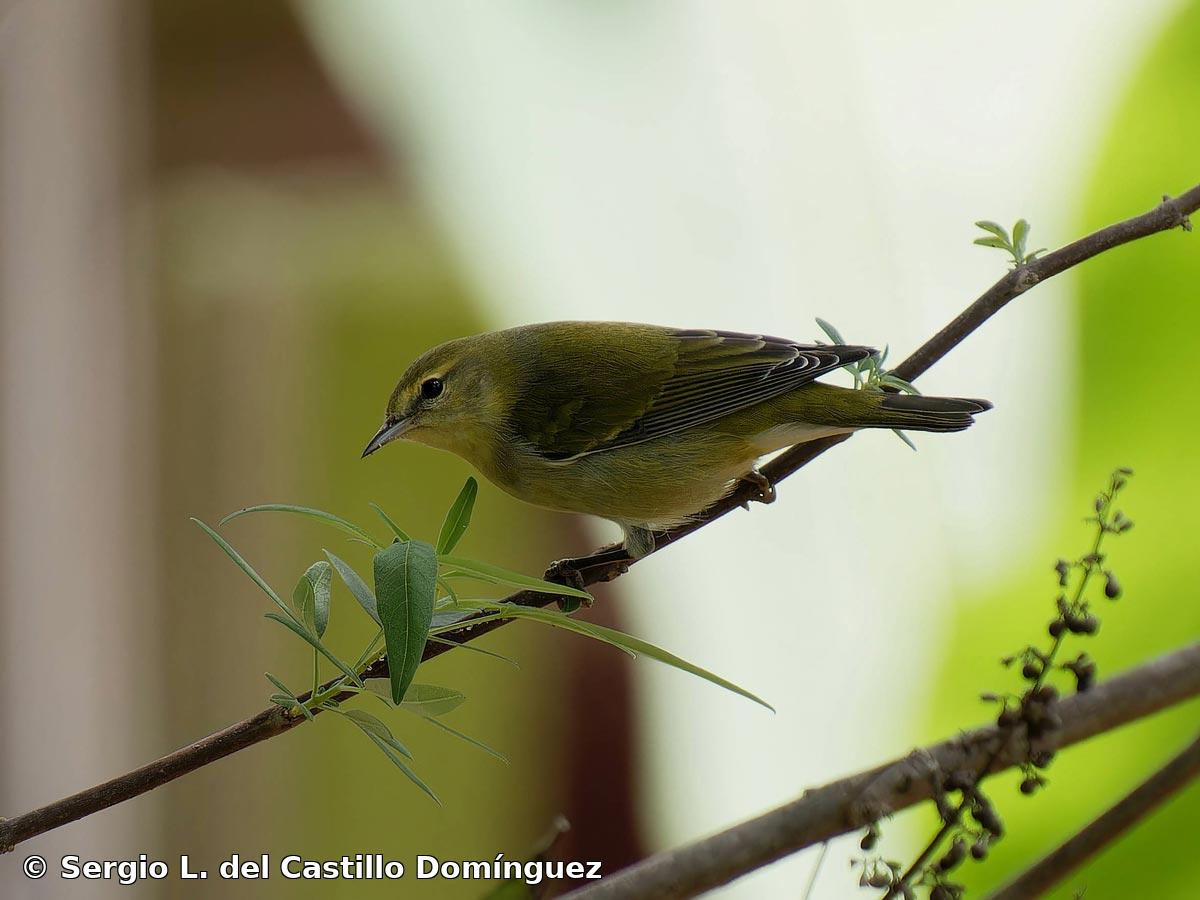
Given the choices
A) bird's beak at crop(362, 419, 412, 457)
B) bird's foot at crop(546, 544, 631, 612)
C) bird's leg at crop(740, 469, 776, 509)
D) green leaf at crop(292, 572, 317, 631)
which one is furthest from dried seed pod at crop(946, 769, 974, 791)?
bird's beak at crop(362, 419, 412, 457)

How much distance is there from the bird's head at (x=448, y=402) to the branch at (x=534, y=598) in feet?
1.15

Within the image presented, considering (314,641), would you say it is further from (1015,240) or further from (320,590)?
(1015,240)

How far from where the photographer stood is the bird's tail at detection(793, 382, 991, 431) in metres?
1.06

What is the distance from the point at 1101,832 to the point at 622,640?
23 cm

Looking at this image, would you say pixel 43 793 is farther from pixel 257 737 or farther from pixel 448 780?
pixel 257 737

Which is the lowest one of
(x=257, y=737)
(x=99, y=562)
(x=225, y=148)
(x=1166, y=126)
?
(x=257, y=737)

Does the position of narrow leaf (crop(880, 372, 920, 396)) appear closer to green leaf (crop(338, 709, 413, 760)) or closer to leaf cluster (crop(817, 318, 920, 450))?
leaf cluster (crop(817, 318, 920, 450))

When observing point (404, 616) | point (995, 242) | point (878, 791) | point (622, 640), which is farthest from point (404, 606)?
point (995, 242)

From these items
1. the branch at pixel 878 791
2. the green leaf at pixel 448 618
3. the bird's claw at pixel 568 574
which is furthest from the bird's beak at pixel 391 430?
the branch at pixel 878 791

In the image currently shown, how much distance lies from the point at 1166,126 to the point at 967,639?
0.72 metres

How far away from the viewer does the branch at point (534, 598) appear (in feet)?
1.85

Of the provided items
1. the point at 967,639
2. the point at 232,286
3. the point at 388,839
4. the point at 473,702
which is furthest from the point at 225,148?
the point at 967,639

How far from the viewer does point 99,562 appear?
2188mm

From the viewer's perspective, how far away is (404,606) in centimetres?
54
